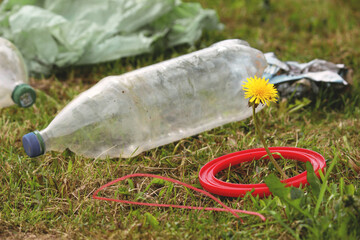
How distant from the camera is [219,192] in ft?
5.91

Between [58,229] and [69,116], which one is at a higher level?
[69,116]

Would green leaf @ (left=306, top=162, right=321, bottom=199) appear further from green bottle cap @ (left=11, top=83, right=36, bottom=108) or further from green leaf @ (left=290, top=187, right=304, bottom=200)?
green bottle cap @ (left=11, top=83, right=36, bottom=108)

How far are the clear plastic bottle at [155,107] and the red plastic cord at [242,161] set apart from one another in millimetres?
384

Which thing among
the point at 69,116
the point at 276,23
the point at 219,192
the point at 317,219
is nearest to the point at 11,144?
the point at 69,116

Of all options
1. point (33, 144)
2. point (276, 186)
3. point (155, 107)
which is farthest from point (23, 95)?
point (276, 186)

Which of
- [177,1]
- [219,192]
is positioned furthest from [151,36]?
[219,192]

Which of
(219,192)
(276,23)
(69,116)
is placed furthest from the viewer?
(276,23)

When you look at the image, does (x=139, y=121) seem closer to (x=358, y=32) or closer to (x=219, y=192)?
(x=219, y=192)

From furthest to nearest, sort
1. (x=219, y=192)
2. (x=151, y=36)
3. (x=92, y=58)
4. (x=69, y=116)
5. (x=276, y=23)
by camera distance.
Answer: (x=276, y=23) → (x=151, y=36) → (x=92, y=58) → (x=69, y=116) → (x=219, y=192)

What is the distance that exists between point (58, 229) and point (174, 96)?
3.20 ft

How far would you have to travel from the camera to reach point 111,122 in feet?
7.13

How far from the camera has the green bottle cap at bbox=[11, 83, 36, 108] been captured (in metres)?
2.47

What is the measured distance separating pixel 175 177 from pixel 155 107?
0.45 metres

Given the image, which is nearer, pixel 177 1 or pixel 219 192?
pixel 219 192
